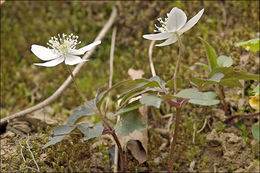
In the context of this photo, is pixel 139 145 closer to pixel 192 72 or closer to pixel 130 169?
pixel 130 169

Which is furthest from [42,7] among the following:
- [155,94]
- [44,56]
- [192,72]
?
[155,94]

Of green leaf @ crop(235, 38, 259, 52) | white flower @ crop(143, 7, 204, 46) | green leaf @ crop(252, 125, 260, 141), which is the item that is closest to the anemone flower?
green leaf @ crop(252, 125, 260, 141)

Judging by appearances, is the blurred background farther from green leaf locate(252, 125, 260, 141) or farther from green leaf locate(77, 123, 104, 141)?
green leaf locate(77, 123, 104, 141)

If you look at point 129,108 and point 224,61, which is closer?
point 129,108

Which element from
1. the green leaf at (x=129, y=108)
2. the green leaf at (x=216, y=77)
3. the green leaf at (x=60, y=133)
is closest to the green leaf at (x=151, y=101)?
the green leaf at (x=129, y=108)

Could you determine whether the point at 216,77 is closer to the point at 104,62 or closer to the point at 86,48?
the point at 86,48

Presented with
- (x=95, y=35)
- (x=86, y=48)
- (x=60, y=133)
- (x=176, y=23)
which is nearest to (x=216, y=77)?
(x=176, y=23)
